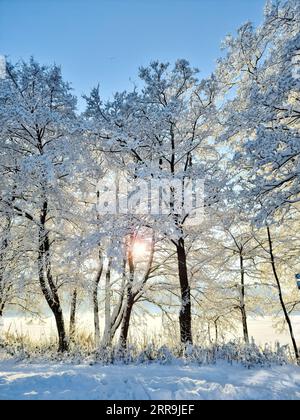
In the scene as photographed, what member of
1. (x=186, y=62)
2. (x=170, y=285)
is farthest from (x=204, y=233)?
(x=186, y=62)

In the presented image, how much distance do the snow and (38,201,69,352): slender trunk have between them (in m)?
6.31

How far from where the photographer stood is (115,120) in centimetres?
1032

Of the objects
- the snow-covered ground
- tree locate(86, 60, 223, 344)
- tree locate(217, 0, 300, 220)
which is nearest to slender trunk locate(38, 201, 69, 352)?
the snow-covered ground

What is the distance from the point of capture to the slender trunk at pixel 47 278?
1152cm

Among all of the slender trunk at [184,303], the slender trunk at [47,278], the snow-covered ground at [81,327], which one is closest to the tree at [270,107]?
the slender trunk at [184,303]

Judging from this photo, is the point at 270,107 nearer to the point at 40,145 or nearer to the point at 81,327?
the point at 40,145

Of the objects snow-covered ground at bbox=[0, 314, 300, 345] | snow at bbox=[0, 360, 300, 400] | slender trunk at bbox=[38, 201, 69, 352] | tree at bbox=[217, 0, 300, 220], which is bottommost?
snow at bbox=[0, 360, 300, 400]

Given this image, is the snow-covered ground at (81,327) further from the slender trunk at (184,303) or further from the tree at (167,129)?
the tree at (167,129)

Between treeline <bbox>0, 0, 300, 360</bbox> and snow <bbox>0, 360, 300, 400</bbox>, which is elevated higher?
treeline <bbox>0, 0, 300, 360</bbox>

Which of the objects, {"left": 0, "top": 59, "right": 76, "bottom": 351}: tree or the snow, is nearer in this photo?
the snow

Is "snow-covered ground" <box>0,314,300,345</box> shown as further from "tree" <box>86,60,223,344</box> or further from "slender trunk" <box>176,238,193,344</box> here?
"tree" <box>86,60,223,344</box>

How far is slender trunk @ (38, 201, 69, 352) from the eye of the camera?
11516mm

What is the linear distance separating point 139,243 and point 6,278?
5.20 metres

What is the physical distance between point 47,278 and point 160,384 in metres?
8.53
